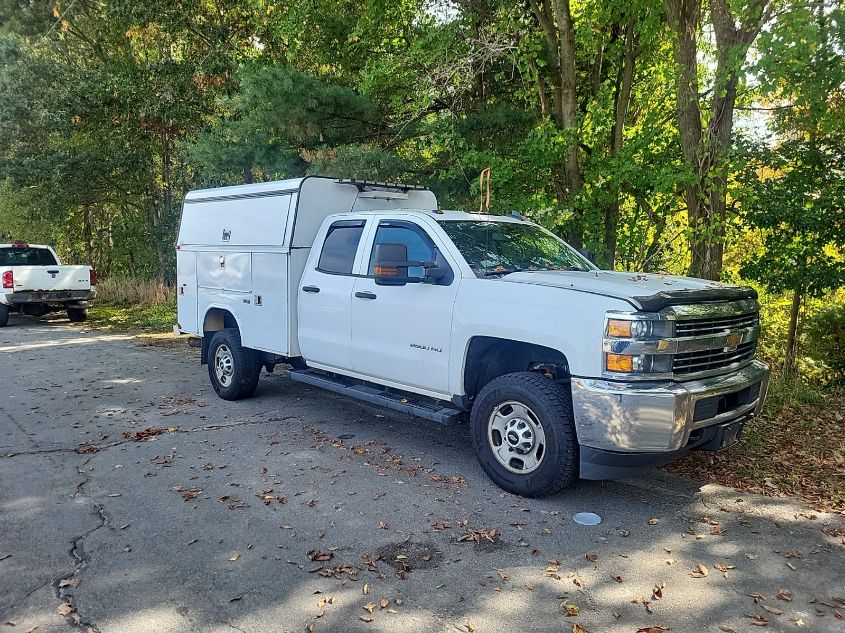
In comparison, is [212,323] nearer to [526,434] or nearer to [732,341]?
[526,434]

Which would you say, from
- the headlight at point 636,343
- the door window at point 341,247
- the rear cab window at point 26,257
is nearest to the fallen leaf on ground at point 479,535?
the headlight at point 636,343

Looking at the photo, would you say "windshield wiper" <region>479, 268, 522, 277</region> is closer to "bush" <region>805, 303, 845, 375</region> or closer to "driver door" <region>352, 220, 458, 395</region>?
"driver door" <region>352, 220, 458, 395</region>

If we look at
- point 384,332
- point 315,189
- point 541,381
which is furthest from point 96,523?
point 315,189

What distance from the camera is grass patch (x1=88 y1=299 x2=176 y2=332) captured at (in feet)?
50.0

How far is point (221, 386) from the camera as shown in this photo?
8.03m

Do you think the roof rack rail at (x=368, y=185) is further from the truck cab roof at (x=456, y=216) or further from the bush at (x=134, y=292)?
the bush at (x=134, y=292)

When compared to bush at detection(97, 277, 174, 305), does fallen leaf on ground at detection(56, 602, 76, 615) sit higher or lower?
lower

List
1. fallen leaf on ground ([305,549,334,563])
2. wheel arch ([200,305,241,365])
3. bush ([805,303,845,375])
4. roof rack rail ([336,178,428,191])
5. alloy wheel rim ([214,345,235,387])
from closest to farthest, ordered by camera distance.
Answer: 1. fallen leaf on ground ([305,549,334,563])
2. roof rack rail ([336,178,428,191])
3. alloy wheel rim ([214,345,235,387])
4. wheel arch ([200,305,241,365])
5. bush ([805,303,845,375])

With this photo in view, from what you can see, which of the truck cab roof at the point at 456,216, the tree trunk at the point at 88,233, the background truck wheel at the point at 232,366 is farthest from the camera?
the tree trunk at the point at 88,233

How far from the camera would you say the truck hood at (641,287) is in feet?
14.6

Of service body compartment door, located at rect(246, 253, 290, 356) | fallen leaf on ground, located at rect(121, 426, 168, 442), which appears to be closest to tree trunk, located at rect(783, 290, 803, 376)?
service body compartment door, located at rect(246, 253, 290, 356)

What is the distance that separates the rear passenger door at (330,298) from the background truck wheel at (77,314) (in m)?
11.6

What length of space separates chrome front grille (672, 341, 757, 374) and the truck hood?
1.21ft

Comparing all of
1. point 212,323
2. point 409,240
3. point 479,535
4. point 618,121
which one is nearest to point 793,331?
point 618,121
